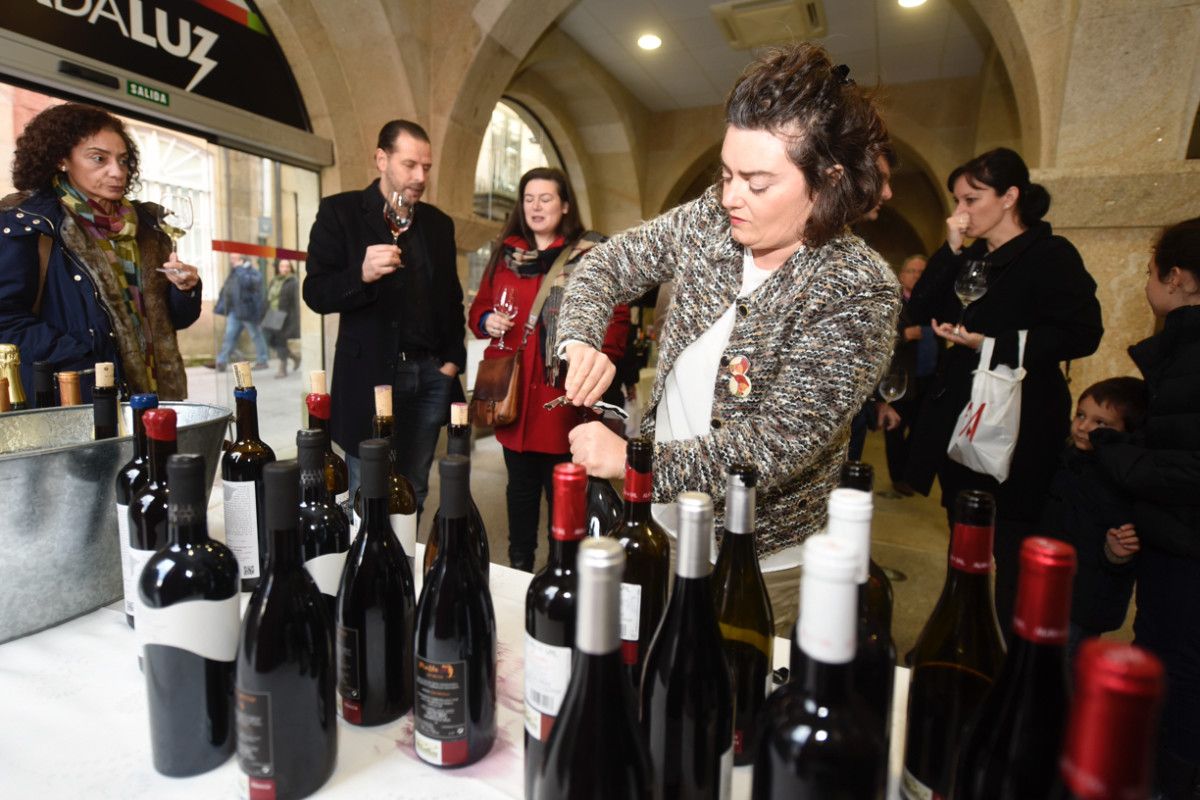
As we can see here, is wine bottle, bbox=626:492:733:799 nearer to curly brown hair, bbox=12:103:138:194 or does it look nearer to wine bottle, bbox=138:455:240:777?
wine bottle, bbox=138:455:240:777

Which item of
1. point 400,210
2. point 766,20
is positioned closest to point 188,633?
point 400,210

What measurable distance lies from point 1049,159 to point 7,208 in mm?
3809

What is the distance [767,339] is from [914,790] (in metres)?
0.70

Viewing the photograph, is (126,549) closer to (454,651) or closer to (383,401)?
(383,401)

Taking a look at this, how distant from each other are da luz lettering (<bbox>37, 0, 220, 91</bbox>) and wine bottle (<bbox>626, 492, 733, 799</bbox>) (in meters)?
3.60

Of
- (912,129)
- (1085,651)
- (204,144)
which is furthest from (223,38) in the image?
(912,129)

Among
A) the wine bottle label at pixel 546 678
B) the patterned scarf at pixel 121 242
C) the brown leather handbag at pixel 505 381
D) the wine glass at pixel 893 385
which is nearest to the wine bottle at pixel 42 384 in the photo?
the patterned scarf at pixel 121 242

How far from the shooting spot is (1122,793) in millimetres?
304

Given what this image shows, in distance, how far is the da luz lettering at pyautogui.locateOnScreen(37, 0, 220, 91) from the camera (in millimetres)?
2842

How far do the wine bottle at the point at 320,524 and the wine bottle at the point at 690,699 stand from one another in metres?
0.45

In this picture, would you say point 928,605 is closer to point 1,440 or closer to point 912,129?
point 1,440

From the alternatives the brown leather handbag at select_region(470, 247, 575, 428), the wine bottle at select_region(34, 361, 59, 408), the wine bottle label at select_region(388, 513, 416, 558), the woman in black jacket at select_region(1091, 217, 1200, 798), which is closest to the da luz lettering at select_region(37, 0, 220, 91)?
the wine bottle at select_region(34, 361, 59, 408)

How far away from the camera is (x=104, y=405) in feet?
3.80

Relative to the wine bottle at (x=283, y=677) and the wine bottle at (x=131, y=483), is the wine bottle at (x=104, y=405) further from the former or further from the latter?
the wine bottle at (x=283, y=677)
